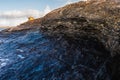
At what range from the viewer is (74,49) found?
13023mm

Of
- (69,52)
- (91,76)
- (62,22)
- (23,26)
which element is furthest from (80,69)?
(23,26)

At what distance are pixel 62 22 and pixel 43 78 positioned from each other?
169 inches

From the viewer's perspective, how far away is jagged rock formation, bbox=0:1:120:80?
11.5m

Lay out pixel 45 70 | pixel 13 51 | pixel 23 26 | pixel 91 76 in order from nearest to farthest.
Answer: pixel 91 76, pixel 45 70, pixel 13 51, pixel 23 26

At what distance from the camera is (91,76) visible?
1120 cm

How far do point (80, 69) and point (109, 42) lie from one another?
1.51 metres

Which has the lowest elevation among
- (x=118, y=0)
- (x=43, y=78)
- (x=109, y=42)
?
(x=43, y=78)

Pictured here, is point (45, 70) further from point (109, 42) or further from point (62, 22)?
point (62, 22)

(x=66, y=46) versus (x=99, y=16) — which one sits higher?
(x=99, y=16)

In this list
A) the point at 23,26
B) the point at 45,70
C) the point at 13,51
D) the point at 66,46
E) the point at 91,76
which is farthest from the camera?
the point at 23,26

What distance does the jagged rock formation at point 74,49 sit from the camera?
11531 millimetres

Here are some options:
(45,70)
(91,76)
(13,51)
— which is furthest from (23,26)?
(91,76)

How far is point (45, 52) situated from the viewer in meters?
13.7

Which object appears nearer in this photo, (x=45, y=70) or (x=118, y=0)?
(x=45, y=70)
